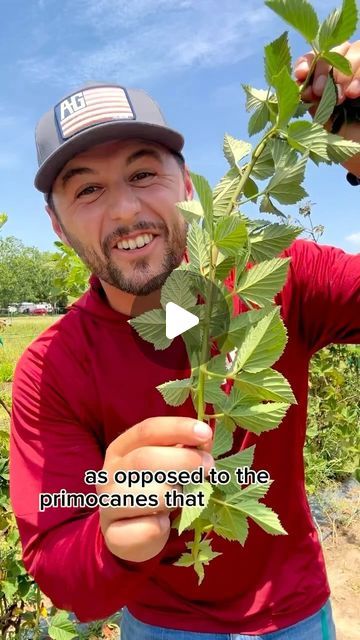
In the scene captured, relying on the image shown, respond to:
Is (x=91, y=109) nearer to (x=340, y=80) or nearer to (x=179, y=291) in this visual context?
(x=340, y=80)

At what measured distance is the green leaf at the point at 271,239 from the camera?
2.80 feet

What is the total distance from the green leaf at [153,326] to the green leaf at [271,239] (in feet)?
0.59

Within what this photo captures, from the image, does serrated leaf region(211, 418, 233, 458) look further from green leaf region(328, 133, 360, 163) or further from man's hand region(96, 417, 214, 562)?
green leaf region(328, 133, 360, 163)

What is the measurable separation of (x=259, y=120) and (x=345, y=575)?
146 inches

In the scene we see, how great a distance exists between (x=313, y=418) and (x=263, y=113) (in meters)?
4.41

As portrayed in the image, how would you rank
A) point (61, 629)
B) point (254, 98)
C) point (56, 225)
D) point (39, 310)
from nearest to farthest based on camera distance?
point (254, 98), point (56, 225), point (61, 629), point (39, 310)

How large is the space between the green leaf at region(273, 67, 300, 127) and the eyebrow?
1.76ft

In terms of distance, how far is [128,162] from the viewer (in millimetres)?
1285

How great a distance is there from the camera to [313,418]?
5.03 m

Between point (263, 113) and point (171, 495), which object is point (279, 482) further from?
point (263, 113)

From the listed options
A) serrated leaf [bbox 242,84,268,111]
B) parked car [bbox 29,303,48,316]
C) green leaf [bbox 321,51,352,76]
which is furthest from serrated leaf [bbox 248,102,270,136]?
parked car [bbox 29,303,48,316]

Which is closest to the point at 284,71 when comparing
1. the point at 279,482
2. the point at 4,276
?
the point at 279,482

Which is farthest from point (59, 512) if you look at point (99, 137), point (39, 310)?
point (39, 310)

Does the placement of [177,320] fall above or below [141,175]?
below
